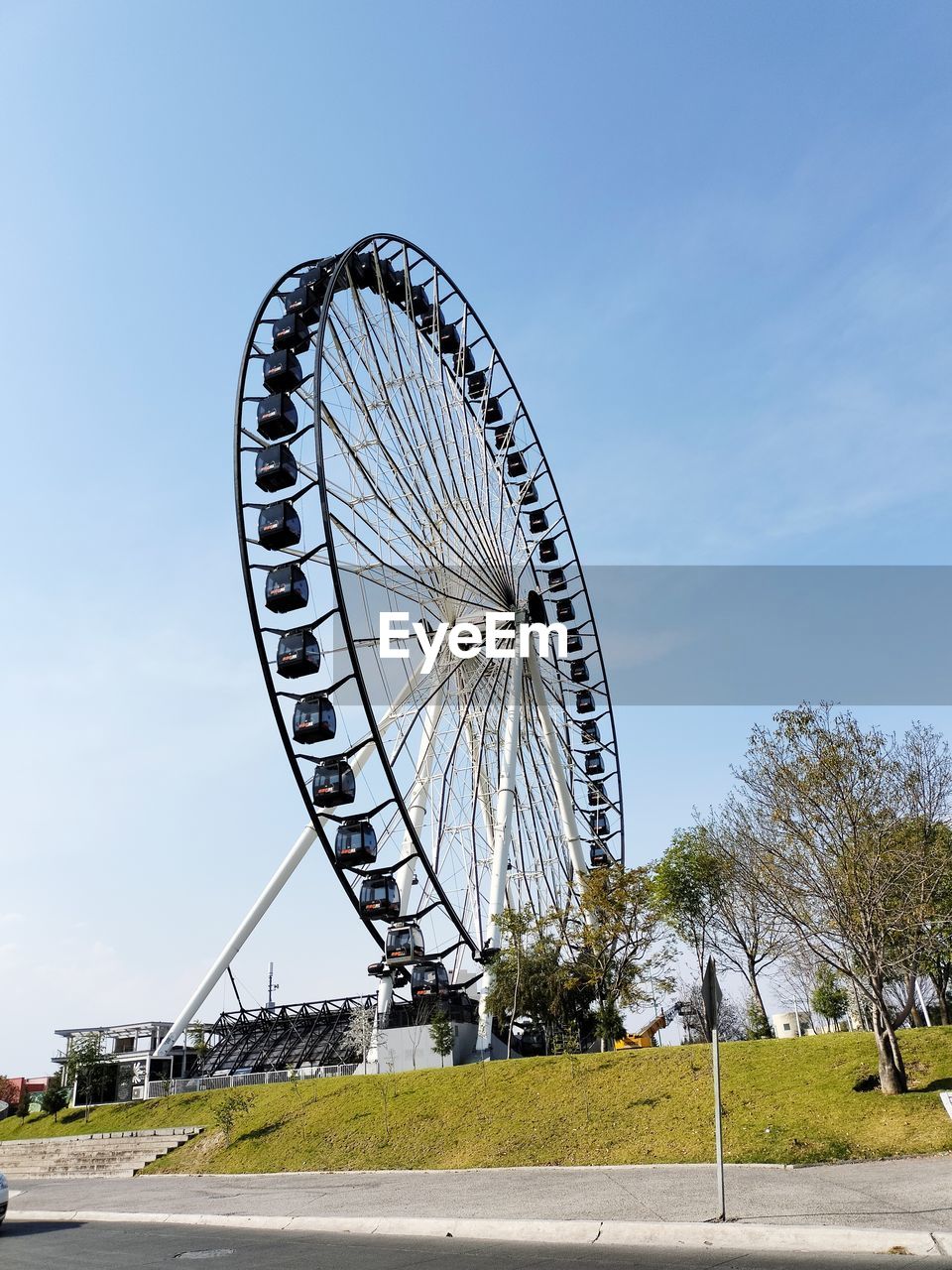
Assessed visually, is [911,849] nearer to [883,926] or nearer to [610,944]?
[883,926]

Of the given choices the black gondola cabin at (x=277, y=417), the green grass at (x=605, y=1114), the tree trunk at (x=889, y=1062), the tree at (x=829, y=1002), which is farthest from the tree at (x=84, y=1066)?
the tree at (x=829, y=1002)

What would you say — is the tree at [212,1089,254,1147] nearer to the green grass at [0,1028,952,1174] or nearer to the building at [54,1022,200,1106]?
the green grass at [0,1028,952,1174]

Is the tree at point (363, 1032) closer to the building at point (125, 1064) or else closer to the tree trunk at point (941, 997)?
the building at point (125, 1064)

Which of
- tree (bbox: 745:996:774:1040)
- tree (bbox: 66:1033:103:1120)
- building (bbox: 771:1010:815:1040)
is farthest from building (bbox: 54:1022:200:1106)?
building (bbox: 771:1010:815:1040)

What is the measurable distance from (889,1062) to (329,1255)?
12.6 metres

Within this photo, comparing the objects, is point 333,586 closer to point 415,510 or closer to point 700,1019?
point 415,510

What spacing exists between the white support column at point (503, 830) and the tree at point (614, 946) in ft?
12.5

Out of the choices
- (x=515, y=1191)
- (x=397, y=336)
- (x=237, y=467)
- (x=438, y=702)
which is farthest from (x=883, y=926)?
(x=397, y=336)

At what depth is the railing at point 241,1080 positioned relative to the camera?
37.2 m

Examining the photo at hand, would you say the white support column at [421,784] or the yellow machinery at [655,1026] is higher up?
the white support column at [421,784]

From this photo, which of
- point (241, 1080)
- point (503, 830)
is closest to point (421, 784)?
point (503, 830)

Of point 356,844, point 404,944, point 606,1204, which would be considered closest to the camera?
point 606,1204

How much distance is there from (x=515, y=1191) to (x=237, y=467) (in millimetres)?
21431

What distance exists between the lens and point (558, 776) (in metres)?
40.7
